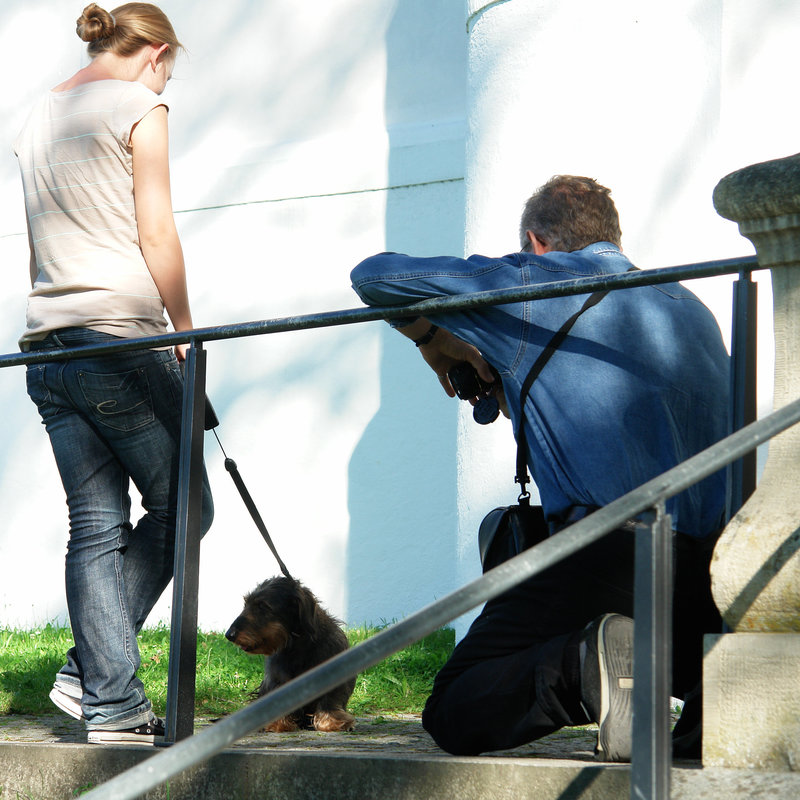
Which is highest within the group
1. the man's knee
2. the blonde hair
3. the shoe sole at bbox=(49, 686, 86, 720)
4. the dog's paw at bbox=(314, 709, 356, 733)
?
the blonde hair

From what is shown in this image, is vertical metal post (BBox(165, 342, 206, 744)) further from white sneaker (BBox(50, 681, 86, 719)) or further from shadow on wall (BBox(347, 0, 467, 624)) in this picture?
shadow on wall (BBox(347, 0, 467, 624))

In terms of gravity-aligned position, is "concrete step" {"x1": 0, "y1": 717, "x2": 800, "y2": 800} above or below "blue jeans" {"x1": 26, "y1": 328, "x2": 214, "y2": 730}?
below

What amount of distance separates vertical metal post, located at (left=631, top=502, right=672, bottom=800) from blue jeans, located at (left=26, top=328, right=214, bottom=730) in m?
1.71

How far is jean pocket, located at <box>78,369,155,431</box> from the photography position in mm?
3037

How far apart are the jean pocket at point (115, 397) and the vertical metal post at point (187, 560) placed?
0.47 ft

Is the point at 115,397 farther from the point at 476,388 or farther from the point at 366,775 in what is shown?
the point at 366,775

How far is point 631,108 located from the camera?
16.5ft

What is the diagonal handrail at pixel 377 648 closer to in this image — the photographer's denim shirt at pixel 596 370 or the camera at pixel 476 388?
the photographer's denim shirt at pixel 596 370

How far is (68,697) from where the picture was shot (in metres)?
3.11

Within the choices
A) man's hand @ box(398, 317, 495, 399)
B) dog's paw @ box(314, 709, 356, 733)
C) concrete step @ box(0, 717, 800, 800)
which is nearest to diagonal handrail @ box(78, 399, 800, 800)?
concrete step @ box(0, 717, 800, 800)

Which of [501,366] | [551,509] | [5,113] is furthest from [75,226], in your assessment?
[5,113]

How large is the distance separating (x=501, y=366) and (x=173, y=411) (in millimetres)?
939

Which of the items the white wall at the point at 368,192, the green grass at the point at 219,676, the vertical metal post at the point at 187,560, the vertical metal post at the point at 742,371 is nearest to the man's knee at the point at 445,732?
the vertical metal post at the point at 187,560

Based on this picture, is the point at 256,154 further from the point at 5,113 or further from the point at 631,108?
the point at 631,108
